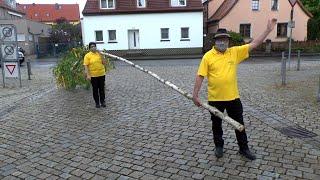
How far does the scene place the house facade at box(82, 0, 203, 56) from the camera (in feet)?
108

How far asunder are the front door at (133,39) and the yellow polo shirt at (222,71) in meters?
29.2

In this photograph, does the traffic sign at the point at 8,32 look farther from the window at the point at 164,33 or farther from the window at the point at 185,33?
the window at the point at 185,33

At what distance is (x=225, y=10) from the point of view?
3622cm

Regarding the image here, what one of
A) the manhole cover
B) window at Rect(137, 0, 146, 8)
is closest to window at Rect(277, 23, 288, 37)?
window at Rect(137, 0, 146, 8)

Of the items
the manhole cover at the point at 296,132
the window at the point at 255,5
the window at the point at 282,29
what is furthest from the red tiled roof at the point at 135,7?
the manhole cover at the point at 296,132

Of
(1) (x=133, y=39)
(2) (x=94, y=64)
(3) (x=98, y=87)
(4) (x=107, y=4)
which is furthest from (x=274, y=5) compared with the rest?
(2) (x=94, y=64)

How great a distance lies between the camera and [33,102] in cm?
1023

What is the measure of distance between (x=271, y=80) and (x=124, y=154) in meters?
9.47

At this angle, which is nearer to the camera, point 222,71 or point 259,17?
point 222,71

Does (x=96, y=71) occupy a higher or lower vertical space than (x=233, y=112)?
higher

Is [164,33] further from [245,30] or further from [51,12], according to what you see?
[51,12]

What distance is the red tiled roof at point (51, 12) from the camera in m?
85.9

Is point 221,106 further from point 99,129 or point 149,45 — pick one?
point 149,45

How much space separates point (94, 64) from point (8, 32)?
6.13 m
